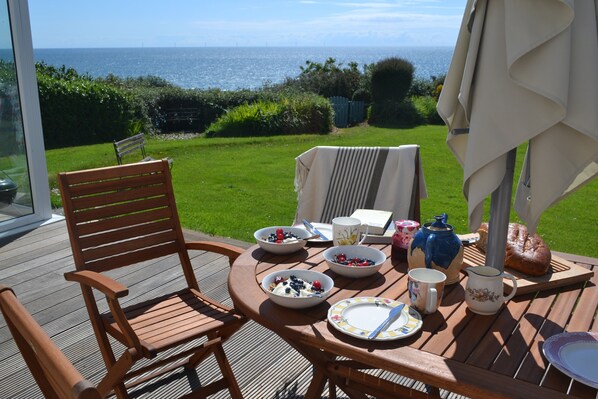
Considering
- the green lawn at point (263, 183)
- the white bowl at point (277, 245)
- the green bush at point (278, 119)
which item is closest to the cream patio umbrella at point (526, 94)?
the white bowl at point (277, 245)

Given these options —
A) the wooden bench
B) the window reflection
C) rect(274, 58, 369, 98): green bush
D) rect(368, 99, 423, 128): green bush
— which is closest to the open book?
the wooden bench

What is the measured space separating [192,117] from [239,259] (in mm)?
12732

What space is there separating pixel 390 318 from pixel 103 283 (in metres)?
1.10

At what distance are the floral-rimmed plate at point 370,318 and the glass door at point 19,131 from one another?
13.4 ft

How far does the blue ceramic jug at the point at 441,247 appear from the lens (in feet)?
5.95

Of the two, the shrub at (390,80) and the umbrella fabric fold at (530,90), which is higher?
the umbrella fabric fold at (530,90)

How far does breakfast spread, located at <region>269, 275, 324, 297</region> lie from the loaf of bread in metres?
0.75

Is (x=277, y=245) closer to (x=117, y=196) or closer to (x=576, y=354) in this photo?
(x=117, y=196)

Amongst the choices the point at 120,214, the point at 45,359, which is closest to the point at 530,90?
the point at 45,359

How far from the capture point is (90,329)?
3.04 meters

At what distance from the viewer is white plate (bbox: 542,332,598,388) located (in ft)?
4.37

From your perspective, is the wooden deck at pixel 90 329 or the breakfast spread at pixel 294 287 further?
the wooden deck at pixel 90 329

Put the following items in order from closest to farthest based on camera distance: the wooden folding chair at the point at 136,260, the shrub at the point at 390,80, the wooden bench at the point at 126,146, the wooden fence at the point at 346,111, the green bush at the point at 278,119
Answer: the wooden folding chair at the point at 136,260 < the wooden bench at the point at 126,146 < the green bush at the point at 278,119 < the wooden fence at the point at 346,111 < the shrub at the point at 390,80

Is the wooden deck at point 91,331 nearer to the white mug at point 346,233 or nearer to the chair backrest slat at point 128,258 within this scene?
the chair backrest slat at point 128,258
